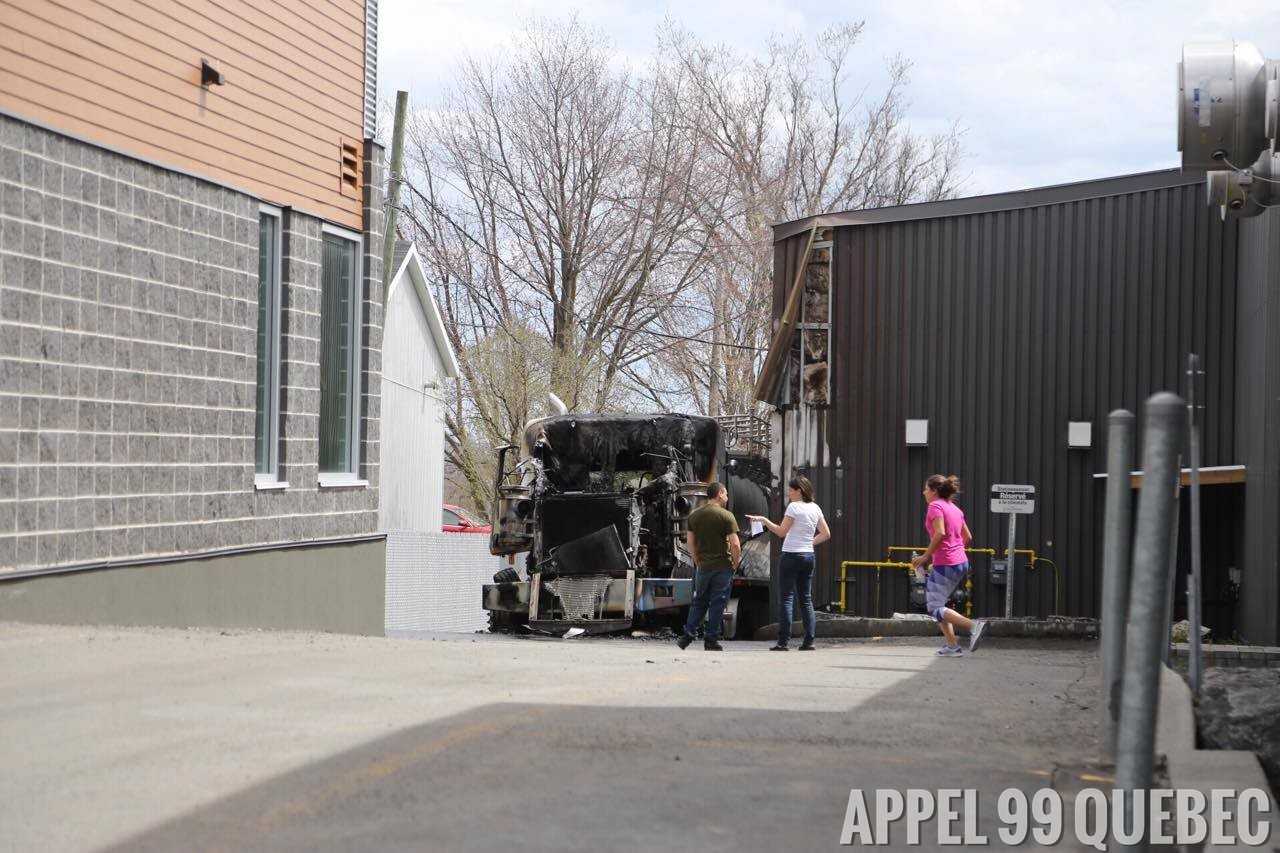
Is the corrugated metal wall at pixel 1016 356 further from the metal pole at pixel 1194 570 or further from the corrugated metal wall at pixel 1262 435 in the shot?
the metal pole at pixel 1194 570

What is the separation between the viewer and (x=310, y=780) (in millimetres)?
5836

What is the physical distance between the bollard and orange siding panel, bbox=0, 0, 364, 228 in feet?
28.1

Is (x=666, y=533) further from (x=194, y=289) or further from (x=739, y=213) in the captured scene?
(x=739, y=213)

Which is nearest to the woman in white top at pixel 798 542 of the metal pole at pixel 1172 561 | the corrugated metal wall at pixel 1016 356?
the metal pole at pixel 1172 561

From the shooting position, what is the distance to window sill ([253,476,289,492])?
47.9ft

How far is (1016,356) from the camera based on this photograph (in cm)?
2116

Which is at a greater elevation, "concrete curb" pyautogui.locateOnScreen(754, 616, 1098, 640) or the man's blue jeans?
the man's blue jeans

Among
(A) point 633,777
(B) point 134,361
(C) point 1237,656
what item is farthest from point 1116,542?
(C) point 1237,656

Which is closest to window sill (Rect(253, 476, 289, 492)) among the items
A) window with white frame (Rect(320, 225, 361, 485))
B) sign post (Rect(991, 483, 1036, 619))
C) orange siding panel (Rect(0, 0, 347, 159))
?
window with white frame (Rect(320, 225, 361, 485))

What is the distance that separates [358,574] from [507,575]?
4.75m

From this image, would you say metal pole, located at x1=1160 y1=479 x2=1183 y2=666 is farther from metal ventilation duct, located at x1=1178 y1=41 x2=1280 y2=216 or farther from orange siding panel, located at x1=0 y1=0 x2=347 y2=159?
orange siding panel, located at x1=0 y1=0 x2=347 y2=159

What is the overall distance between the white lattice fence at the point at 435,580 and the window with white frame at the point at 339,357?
7.72 meters

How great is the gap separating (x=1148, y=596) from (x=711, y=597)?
1110 centimetres

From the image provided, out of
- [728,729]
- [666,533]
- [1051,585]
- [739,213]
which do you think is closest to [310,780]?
[728,729]
